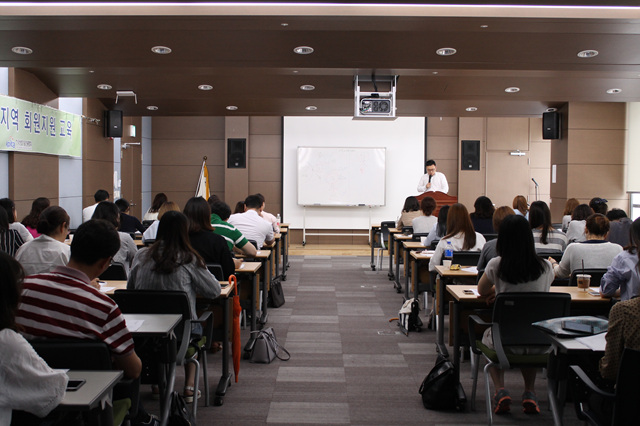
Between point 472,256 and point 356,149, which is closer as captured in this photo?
point 472,256

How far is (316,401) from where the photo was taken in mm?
3756

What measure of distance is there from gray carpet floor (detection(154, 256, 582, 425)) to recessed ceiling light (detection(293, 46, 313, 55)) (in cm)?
276

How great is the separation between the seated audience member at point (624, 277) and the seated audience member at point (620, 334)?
129 cm

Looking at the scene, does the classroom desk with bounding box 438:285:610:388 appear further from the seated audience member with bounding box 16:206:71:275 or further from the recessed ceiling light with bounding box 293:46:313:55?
the recessed ceiling light with bounding box 293:46:313:55

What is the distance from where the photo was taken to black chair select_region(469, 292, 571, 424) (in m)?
3.20

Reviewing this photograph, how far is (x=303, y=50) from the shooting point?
5.66 metres

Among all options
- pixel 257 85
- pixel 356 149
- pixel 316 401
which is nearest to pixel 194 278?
pixel 316 401

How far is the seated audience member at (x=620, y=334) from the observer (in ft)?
6.88

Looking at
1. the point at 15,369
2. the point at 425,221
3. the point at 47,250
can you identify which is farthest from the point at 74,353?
the point at 425,221

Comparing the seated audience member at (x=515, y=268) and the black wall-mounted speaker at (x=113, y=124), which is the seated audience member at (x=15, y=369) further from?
the black wall-mounted speaker at (x=113, y=124)

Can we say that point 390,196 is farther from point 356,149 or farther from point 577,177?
point 577,177

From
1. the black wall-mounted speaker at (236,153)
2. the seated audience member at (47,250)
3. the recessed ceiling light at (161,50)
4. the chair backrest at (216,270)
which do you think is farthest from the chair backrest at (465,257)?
the black wall-mounted speaker at (236,153)

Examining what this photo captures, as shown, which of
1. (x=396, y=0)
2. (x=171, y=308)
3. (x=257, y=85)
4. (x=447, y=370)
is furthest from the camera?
(x=257, y=85)

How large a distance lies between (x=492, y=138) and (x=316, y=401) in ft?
34.3
